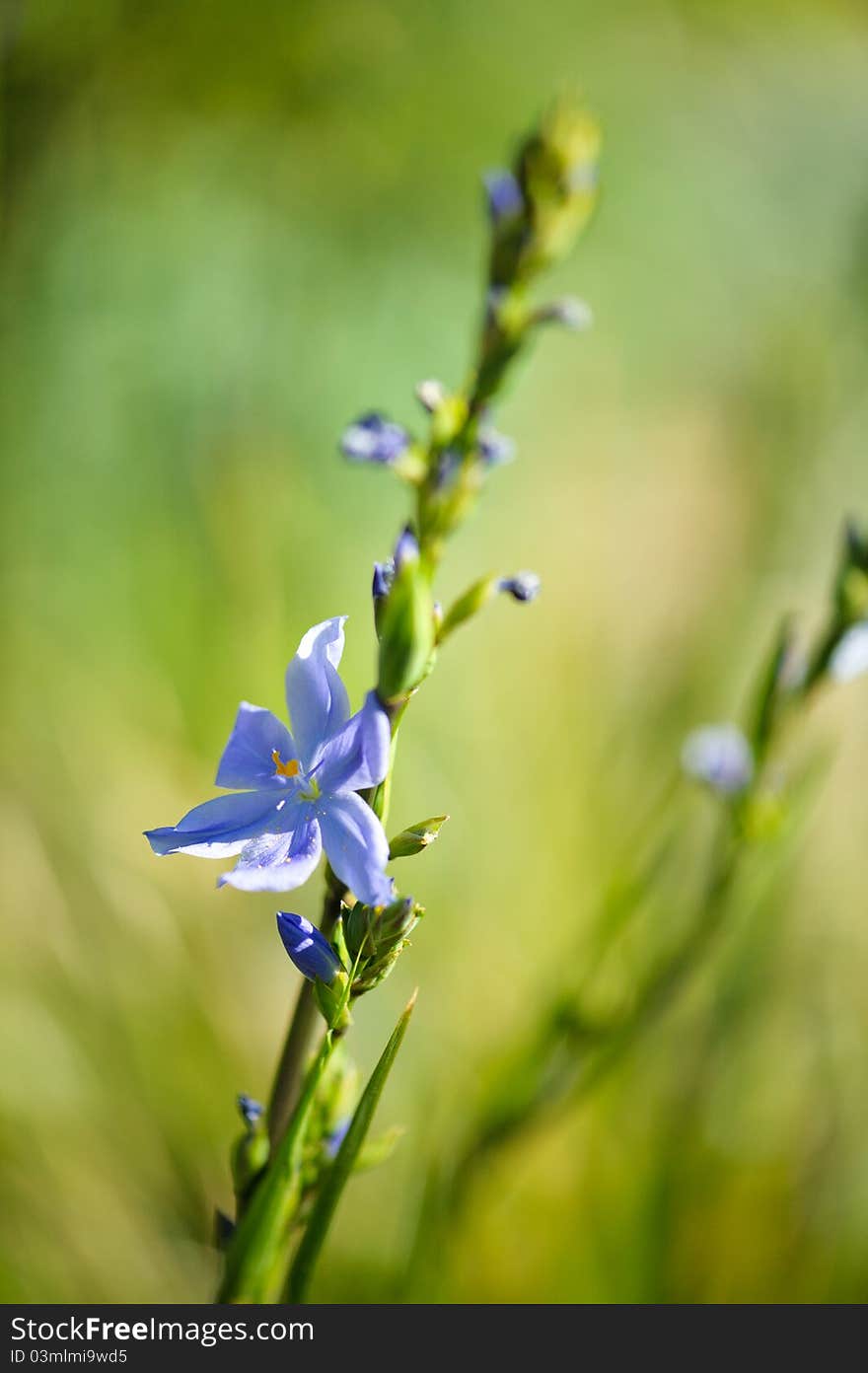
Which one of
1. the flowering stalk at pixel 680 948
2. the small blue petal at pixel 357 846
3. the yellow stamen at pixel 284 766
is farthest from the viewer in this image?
the flowering stalk at pixel 680 948

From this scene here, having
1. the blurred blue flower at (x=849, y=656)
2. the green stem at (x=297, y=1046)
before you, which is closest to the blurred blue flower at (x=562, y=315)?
the green stem at (x=297, y=1046)

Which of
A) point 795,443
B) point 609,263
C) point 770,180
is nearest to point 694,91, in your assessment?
point 770,180

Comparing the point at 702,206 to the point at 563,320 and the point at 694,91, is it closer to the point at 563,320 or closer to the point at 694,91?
the point at 694,91

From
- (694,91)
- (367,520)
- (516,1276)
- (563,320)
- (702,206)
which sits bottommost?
(516,1276)

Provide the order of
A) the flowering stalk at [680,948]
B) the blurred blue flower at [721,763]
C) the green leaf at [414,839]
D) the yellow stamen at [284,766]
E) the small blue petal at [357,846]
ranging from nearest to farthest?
1. the small blue petal at [357,846]
2. the green leaf at [414,839]
3. the yellow stamen at [284,766]
4. the flowering stalk at [680,948]
5. the blurred blue flower at [721,763]

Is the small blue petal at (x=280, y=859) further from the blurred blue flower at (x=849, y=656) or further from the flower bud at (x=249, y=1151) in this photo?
the blurred blue flower at (x=849, y=656)

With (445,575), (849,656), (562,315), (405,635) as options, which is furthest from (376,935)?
(445,575)

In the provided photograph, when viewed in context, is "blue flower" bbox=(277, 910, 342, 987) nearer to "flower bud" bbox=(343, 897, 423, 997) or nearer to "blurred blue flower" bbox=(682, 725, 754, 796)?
"flower bud" bbox=(343, 897, 423, 997)
